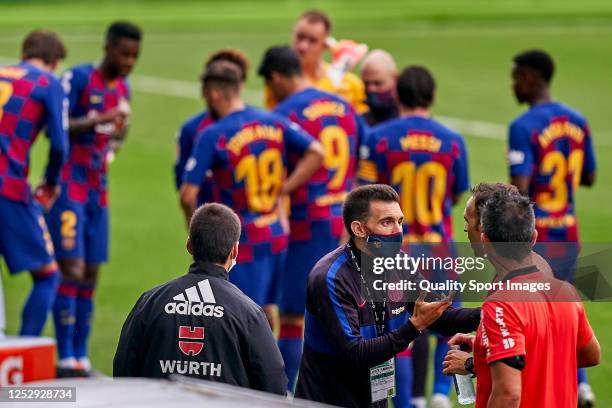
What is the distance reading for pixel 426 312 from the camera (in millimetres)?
5176

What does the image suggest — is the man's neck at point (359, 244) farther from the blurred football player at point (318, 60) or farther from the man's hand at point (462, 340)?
the blurred football player at point (318, 60)

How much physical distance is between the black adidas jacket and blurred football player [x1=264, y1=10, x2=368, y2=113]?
536 centimetres

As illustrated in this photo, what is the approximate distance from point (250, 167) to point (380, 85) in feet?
6.10

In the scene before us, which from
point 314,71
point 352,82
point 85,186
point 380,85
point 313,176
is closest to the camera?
point 313,176

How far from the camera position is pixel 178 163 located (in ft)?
30.7

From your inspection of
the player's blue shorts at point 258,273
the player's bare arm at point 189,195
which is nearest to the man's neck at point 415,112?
the player's blue shorts at point 258,273

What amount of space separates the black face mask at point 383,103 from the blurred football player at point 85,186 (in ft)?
6.16

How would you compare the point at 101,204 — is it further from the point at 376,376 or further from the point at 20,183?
the point at 376,376

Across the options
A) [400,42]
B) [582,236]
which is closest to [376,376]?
[582,236]

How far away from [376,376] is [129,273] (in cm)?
749

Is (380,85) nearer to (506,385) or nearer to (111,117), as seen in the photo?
(111,117)

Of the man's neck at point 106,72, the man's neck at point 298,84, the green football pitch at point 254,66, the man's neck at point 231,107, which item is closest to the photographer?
the man's neck at point 231,107

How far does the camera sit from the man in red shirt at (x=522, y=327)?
4.81 meters

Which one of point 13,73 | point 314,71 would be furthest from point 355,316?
point 314,71
